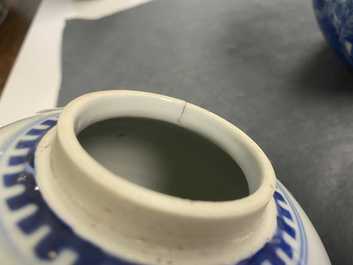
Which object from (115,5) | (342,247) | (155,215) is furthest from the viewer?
(115,5)

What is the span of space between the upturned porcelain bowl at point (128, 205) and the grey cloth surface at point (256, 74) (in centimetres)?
22

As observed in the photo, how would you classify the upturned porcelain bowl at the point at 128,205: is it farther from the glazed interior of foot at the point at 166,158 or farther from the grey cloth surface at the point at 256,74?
the grey cloth surface at the point at 256,74

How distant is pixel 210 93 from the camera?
695 mm

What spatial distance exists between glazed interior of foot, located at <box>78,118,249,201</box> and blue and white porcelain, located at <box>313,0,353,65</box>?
30cm

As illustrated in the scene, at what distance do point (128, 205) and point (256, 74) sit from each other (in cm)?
51

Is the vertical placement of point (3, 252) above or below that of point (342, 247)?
above

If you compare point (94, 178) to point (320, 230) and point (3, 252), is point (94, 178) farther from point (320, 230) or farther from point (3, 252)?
point (320, 230)

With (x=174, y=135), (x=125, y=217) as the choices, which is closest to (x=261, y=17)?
(x=174, y=135)

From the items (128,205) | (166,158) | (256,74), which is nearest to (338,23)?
(256,74)

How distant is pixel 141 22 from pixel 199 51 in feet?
0.38

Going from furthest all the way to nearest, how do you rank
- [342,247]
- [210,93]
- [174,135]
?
[210,93]
[342,247]
[174,135]

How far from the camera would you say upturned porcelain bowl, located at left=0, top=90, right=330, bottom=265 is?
26cm

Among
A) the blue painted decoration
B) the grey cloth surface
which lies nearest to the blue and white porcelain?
the grey cloth surface

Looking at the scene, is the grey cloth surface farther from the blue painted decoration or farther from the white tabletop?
the blue painted decoration
